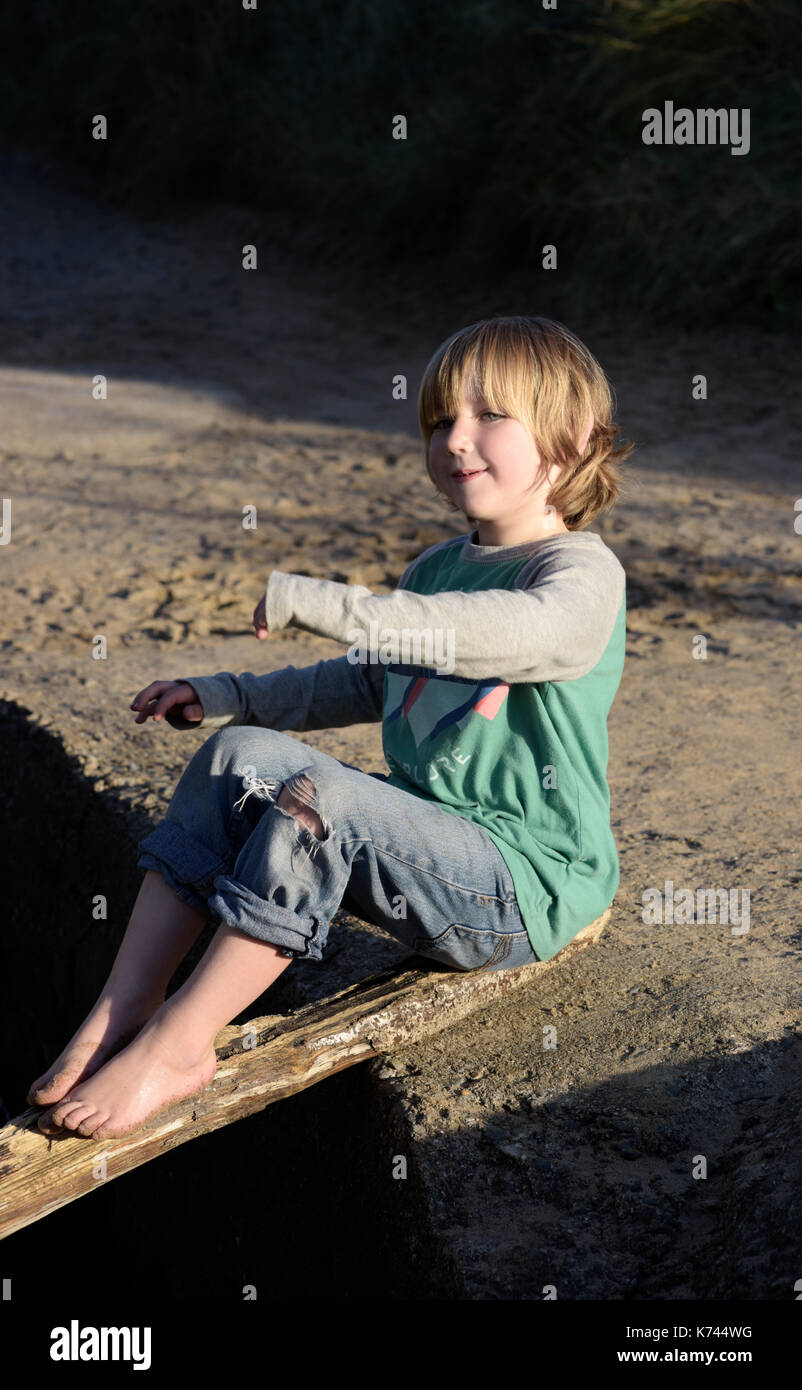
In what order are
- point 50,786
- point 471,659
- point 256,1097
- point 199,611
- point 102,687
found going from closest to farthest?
point 471,659 < point 256,1097 < point 50,786 < point 102,687 < point 199,611

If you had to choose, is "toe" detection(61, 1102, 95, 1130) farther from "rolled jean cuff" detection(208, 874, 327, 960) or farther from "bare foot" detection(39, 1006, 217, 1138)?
"rolled jean cuff" detection(208, 874, 327, 960)

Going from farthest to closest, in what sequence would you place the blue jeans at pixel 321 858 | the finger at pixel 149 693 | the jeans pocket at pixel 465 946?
the finger at pixel 149 693 → the jeans pocket at pixel 465 946 → the blue jeans at pixel 321 858

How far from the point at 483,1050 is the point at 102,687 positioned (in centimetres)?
176

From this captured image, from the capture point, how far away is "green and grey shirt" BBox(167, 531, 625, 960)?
1.63m

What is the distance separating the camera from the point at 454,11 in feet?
28.7

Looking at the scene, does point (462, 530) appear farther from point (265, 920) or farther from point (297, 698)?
point (265, 920)

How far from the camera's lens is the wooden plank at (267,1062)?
162 centimetres

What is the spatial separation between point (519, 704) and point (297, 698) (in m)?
0.38

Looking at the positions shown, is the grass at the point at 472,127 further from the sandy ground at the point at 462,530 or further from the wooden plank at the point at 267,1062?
the wooden plank at the point at 267,1062

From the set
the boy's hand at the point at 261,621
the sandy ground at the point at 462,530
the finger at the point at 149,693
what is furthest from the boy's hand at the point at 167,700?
the sandy ground at the point at 462,530

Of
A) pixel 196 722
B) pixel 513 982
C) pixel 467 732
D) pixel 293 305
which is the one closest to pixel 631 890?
pixel 513 982

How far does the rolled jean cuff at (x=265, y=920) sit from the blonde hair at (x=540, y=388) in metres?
0.63

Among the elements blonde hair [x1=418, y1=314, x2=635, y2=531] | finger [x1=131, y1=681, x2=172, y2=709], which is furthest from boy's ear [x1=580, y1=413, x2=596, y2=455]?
finger [x1=131, y1=681, x2=172, y2=709]

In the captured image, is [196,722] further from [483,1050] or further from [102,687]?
[102,687]
